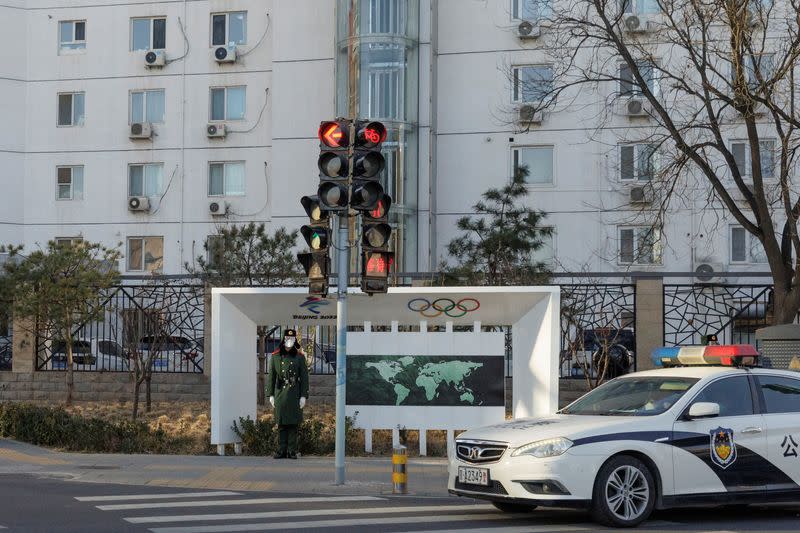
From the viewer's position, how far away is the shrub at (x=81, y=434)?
59.6 feet

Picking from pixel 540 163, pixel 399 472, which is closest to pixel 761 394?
pixel 399 472

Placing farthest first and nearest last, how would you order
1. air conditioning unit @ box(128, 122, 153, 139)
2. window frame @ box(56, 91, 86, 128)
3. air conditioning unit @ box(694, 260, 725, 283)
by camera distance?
1. window frame @ box(56, 91, 86, 128)
2. air conditioning unit @ box(128, 122, 153, 139)
3. air conditioning unit @ box(694, 260, 725, 283)

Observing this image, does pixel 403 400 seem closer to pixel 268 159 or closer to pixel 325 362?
pixel 325 362

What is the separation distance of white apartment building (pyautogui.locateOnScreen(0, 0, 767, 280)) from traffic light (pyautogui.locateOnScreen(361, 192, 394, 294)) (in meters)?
21.6

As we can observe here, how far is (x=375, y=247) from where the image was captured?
46.1ft

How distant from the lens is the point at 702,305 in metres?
24.0

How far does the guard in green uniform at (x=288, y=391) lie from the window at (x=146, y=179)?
24.2 metres

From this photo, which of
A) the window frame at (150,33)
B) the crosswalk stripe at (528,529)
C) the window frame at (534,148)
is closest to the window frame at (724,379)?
the crosswalk stripe at (528,529)

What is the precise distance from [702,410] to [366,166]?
4853mm

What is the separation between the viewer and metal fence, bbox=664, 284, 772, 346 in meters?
23.8

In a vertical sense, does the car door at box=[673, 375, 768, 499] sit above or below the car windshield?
below

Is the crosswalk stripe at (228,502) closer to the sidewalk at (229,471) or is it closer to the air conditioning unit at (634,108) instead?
the sidewalk at (229,471)

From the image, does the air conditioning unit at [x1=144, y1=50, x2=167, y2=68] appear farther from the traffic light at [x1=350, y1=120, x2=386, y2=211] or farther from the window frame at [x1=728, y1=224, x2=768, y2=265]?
the traffic light at [x1=350, y1=120, x2=386, y2=211]

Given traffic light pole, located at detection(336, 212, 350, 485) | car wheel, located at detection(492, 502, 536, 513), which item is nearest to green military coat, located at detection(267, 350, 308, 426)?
traffic light pole, located at detection(336, 212, 350, 485)
